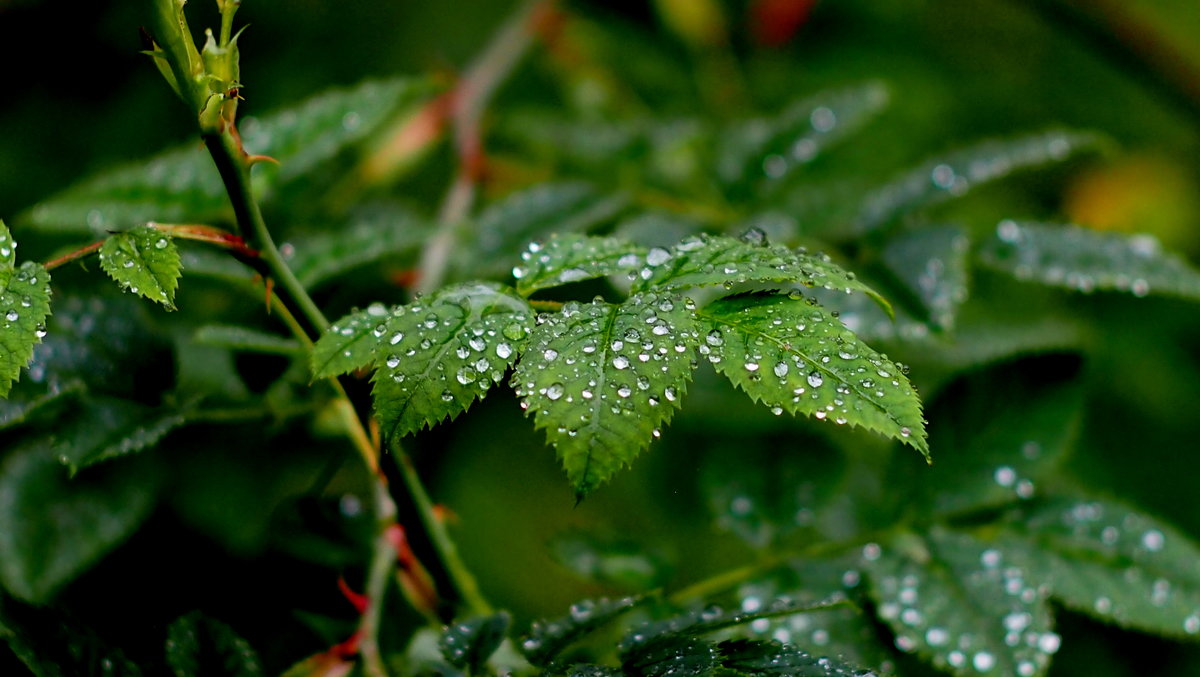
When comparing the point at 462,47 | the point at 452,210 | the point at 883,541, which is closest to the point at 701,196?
the point at 452,210

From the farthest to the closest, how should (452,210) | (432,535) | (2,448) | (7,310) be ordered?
1. (452,210)
2. (2,448)
3. (432,535)
4. (7,310)

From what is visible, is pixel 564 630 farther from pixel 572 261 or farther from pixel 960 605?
pixel 960 605

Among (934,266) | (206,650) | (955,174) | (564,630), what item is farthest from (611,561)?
(955,174)

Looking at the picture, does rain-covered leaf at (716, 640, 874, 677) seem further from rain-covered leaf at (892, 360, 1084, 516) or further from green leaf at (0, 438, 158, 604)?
green leaf at (0, 438, 158, 604)

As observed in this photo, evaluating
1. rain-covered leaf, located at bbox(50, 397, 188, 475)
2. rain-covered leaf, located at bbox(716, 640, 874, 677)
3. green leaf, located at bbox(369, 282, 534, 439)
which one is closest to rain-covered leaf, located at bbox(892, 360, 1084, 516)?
rain-covered leaf, located at bbox(716, 640, 874, 677)

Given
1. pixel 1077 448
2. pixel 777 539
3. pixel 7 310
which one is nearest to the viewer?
pixel 7 310

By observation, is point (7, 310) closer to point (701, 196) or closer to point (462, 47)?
point (701, 196)
